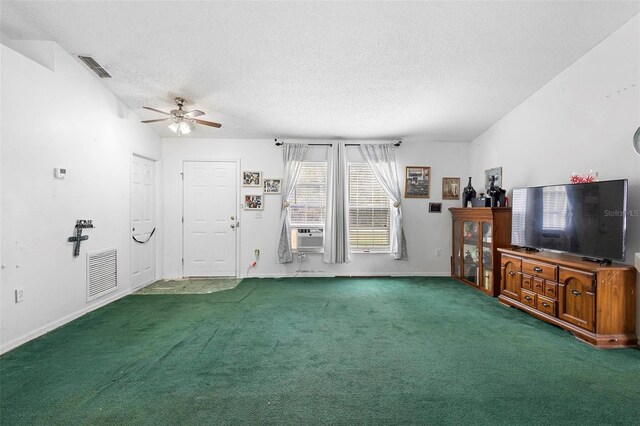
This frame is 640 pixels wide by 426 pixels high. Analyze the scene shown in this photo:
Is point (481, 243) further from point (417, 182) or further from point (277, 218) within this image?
point (277, 218)

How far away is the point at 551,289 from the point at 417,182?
2.81 m

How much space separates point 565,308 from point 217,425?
343 cm

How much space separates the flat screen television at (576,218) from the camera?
2.70 meters

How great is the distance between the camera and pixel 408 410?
1797mm

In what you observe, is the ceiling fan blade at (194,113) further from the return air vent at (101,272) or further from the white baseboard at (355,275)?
the white baseboard at (355,275)

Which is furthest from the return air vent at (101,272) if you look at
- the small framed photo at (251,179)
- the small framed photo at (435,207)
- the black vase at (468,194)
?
the black vase at (468,194)

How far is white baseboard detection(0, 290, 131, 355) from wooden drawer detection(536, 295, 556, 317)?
17.5 ft

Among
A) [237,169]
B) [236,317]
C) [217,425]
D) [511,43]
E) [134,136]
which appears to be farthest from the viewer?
[237,169]

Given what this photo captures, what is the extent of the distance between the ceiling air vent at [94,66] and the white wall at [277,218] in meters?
1.78

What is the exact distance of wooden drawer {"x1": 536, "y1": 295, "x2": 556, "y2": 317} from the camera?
10.3 ft

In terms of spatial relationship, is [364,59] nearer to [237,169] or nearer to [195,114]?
[195,114]

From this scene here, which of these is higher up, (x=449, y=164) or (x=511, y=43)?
(x=511, y=43)

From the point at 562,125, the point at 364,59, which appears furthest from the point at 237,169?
the point at 562,125

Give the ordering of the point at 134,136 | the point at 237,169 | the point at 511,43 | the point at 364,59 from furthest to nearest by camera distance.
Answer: the point at 237,169 → the point at 134,136 → the point at 364,59 → the point at 511,43
